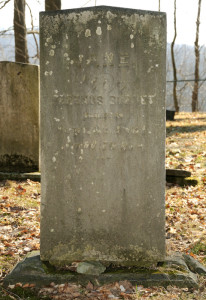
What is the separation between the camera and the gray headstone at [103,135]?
11.1 ft

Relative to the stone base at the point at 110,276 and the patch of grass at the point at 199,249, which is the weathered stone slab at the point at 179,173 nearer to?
the patch of grass at the point at 199,249

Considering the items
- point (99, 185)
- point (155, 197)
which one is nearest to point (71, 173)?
point (99, 185)

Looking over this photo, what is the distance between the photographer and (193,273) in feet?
11.9

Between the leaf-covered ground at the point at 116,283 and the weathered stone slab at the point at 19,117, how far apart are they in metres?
0.57

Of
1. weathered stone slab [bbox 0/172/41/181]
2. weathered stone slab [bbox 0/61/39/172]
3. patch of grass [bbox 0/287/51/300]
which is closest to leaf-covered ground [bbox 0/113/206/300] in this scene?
patch of grass [bbox 0/287/51/300]

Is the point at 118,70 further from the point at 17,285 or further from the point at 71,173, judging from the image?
the point at 17,285

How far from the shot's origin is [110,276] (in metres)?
3.44

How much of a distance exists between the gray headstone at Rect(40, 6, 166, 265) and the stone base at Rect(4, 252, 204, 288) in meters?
0.12

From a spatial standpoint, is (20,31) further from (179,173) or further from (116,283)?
(116,283)

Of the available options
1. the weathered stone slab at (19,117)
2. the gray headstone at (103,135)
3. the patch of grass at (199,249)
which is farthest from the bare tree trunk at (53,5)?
the patch of grass at (199,249)

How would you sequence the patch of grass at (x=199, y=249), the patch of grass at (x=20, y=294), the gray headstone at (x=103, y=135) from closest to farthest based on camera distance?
the patch of grass at (x=20, y=294) → the gray headstone at (x=103, y=135) → the patch of grass at (x=199, y=249)

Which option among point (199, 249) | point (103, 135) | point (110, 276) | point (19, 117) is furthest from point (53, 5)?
point (110, 276)

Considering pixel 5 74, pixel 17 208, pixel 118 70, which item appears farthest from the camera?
pixel 5 74

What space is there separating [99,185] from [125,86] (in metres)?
0.96
